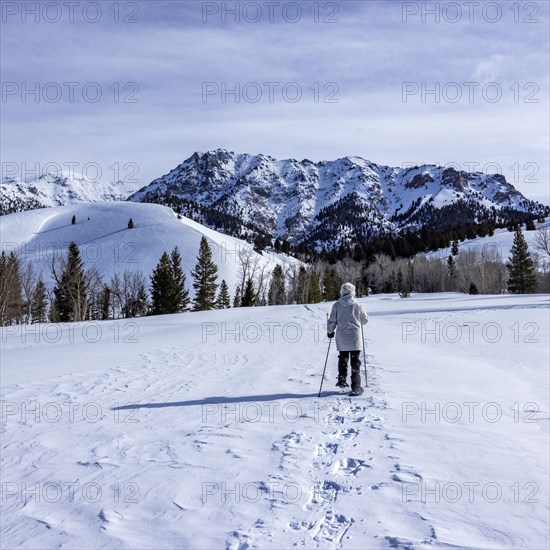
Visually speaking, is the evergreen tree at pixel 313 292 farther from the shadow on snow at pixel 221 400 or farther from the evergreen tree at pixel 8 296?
the shadow on snow at pixel 221 400

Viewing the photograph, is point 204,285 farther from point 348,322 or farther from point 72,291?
point 348,322

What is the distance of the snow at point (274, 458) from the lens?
13.5ft

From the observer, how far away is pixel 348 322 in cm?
950

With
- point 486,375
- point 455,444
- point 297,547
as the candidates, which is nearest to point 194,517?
point 297,547

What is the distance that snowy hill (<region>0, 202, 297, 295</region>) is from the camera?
113312 millimetres

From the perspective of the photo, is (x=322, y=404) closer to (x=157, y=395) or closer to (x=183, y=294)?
(x=157, y=395)

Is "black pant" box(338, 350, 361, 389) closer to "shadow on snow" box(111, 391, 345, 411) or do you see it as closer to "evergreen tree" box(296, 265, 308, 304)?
"shadow on snow" box(111, 391, 345, 411)

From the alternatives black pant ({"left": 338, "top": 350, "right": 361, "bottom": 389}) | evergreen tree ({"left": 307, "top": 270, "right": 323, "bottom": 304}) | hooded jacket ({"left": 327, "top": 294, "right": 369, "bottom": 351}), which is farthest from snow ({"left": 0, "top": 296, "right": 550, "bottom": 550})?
evergreen tree ({"left": 307, "top": 270, "right": 323, "bottom": 304})

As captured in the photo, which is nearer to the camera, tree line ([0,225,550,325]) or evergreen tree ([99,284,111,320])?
tree line ([0,225,550,325])

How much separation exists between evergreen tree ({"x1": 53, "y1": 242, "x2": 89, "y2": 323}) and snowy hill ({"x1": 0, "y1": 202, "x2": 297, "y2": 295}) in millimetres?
34706

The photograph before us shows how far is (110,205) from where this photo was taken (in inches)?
6329

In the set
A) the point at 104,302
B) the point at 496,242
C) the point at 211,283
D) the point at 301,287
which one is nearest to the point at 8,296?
the point at 211,283

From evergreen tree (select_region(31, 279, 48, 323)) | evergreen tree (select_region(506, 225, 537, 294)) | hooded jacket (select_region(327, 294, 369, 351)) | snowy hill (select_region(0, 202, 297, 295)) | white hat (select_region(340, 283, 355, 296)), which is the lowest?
evergreen tree (select_region(31, 279, 48, 323))

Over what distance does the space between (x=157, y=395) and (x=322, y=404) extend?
3.55 m
